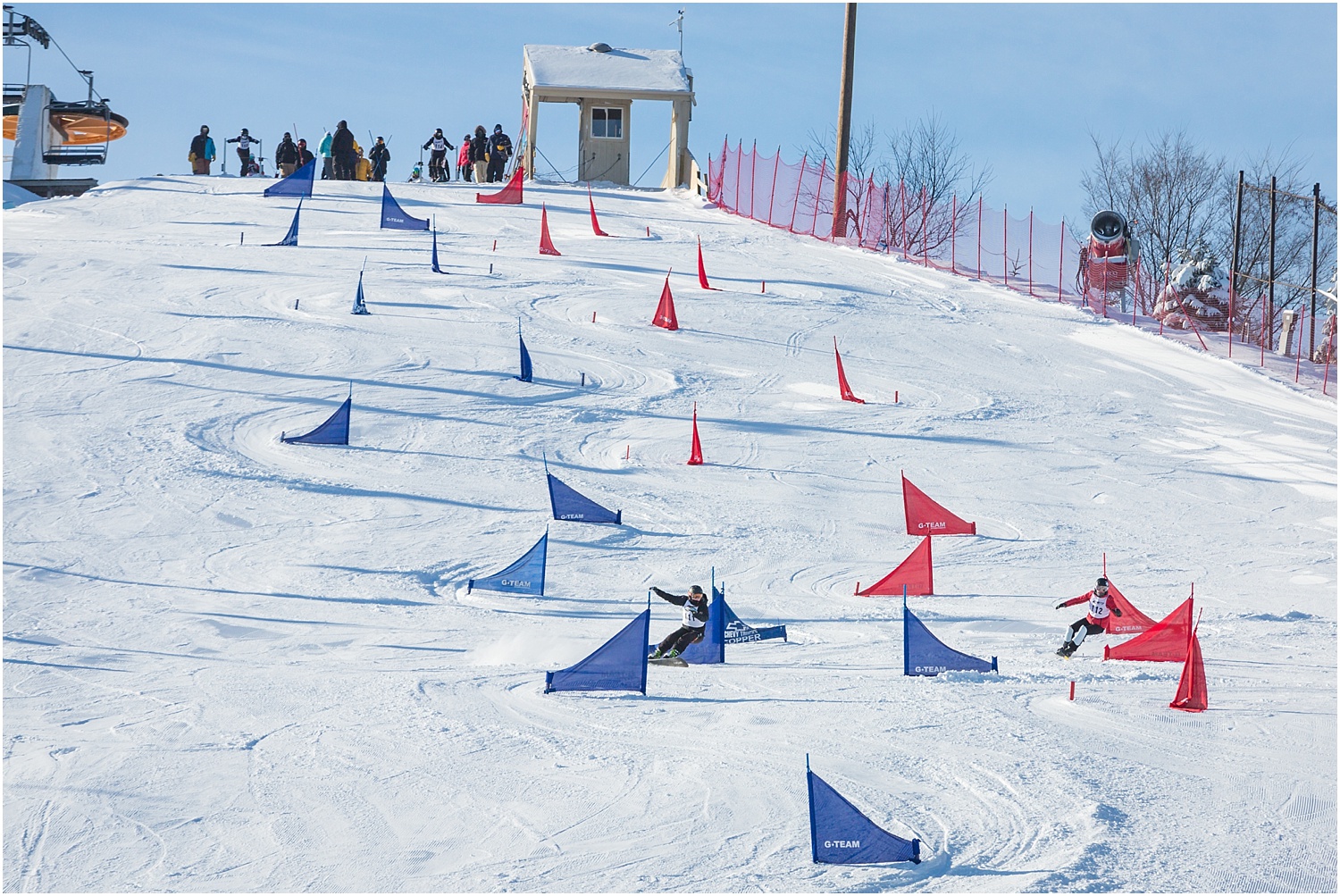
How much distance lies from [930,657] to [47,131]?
29203 millimetres

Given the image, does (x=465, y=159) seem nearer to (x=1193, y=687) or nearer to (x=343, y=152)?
(x=343, y=152)

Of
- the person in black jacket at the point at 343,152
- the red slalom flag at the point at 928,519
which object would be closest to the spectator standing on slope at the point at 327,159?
the person in black jacket at the point at 343,152

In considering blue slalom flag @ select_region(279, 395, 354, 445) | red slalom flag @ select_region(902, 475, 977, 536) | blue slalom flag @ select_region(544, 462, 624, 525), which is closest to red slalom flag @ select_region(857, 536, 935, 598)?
red slalom flag @ select_region(902, 475, 977, 536)

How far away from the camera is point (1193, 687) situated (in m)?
10.2

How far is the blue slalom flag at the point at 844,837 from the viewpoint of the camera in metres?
7.64

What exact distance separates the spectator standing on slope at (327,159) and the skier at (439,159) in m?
2.66

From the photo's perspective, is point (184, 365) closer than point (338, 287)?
Yes

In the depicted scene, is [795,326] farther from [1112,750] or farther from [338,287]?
[1112,750]

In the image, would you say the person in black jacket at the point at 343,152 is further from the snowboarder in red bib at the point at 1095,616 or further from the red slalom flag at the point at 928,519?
the snowboarder in red bib at the point at 1095,616

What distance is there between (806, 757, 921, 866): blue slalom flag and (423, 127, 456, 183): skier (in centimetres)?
3002

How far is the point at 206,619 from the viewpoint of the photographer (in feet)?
39.4

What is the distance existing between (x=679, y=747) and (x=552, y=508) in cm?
595

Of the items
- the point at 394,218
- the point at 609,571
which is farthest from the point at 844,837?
the point at 394,218

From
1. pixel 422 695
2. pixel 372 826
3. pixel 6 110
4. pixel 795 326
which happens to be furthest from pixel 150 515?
pixel 6 110
